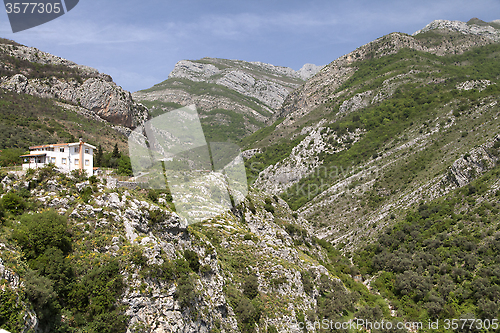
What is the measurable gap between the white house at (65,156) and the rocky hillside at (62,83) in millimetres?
51330

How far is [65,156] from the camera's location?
26234 mm

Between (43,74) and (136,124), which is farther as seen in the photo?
(136,124)

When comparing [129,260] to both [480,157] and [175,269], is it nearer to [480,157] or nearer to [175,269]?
[175,269]

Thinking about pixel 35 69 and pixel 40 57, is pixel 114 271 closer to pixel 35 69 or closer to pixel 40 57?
pixel 35 69

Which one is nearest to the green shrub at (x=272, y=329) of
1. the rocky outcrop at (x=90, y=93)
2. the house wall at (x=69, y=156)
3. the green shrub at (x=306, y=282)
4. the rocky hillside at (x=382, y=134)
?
the green shrub at (x=306, y=282)

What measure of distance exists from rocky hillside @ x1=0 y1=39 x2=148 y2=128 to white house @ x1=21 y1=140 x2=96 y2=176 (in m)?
51.3

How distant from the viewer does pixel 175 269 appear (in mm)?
21000

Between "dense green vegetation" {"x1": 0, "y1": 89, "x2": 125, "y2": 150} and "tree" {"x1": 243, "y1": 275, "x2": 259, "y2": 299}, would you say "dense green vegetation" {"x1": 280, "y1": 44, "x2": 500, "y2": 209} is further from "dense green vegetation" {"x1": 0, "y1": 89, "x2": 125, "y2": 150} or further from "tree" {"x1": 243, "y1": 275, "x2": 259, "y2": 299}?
"tree" {"x1": 243, "y1": 275, "x2": 259, "y2": 299}

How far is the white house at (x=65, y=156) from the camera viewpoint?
82.8ft

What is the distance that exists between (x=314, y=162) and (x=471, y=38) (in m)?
109

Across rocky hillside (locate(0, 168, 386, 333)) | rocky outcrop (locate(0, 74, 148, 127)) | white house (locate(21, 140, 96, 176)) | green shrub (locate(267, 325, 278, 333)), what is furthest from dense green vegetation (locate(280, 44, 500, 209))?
white house (locate(21, 140, 96, 176))

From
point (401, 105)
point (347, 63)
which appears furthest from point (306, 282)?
point (347, 63)

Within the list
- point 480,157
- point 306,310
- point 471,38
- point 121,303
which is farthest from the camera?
point 471,38

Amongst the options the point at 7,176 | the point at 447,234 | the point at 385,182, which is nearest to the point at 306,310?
the point at 7,176
